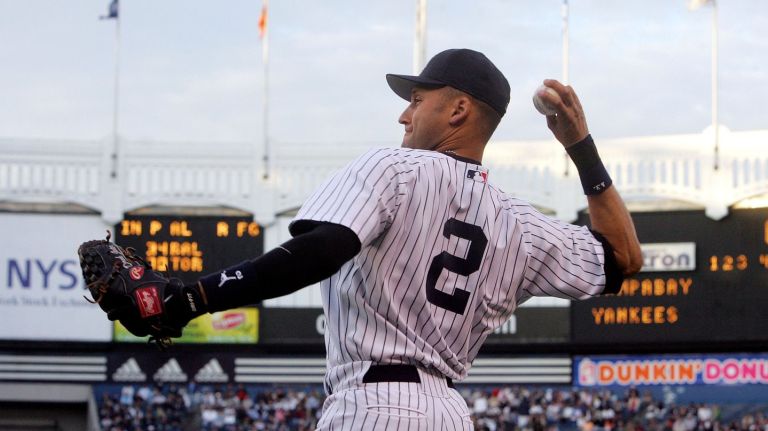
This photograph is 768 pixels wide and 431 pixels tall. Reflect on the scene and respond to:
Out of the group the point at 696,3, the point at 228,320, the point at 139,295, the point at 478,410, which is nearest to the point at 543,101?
the point at 139,295

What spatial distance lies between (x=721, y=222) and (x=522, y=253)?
18354 mm

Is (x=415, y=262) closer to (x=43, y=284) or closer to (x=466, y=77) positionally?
(x=466, y=77)

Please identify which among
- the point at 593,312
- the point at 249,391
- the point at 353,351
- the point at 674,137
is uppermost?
the point at 674,137

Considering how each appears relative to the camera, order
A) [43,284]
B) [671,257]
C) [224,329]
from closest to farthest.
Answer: [671,257], [224,329], [43,284]

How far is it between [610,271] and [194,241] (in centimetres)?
1871

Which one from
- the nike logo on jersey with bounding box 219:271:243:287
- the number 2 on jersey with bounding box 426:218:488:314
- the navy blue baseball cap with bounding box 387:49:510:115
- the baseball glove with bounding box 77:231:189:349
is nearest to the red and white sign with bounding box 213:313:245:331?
the navy blue baseball cap with bounding box 387:49:510:115

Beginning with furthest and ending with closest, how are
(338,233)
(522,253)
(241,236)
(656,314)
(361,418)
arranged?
(241,236), (656,314), (522,253), (361,418), (338,233)

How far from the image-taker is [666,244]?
68.2 feet

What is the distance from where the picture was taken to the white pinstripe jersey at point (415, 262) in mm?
2824

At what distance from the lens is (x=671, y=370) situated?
71.6 ft

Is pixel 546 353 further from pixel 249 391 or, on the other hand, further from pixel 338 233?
pixel 338 233

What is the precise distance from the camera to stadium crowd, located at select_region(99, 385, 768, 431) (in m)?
21.9

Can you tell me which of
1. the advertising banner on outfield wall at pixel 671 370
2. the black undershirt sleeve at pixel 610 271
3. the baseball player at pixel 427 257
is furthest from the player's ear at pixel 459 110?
the advertising banner on outfield wall at pixel 671 370

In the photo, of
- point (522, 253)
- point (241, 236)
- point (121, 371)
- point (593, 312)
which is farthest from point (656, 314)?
point (522, 253)
